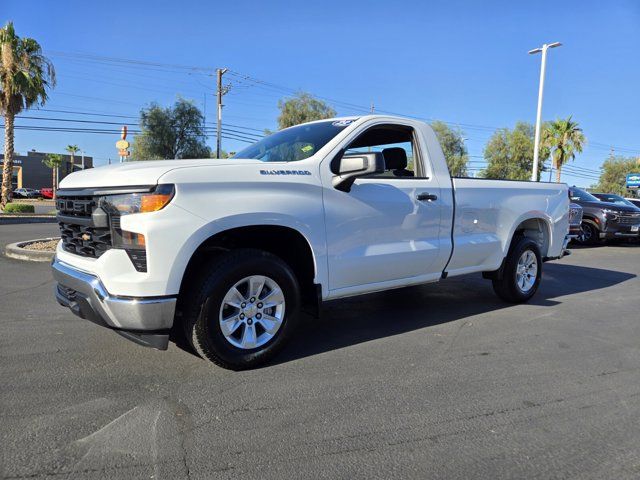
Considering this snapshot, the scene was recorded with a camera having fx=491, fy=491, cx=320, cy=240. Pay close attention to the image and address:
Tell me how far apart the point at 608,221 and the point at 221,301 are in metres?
13.7

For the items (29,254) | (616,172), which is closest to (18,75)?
(29,254)

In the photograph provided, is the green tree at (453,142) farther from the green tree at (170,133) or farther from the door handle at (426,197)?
the door handle at (426,197)

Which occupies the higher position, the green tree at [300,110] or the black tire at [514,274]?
the green tree at [300,110]

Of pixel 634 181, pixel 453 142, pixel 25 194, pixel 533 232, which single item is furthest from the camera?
pixel 25 194

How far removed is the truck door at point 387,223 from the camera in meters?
4.07

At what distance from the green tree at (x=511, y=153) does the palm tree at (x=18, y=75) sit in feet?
131

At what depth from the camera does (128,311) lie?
320 centimetres

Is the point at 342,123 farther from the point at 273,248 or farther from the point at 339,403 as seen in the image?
the point at 339,403

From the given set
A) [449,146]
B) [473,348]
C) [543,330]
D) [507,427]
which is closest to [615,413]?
[507,427]

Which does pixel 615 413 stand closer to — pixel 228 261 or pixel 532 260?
pixel 228 261

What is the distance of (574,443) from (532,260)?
12.3 feet

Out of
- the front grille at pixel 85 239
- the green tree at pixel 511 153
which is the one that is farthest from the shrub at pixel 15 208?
the green tree at pixel 511 153

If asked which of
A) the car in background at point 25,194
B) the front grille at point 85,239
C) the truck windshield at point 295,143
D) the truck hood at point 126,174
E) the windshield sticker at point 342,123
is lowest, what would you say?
the car in background at point 25,194

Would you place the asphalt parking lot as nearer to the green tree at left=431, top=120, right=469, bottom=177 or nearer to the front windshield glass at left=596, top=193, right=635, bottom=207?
the front windshield glass at left=596, top=193, right=635, bottom=207
